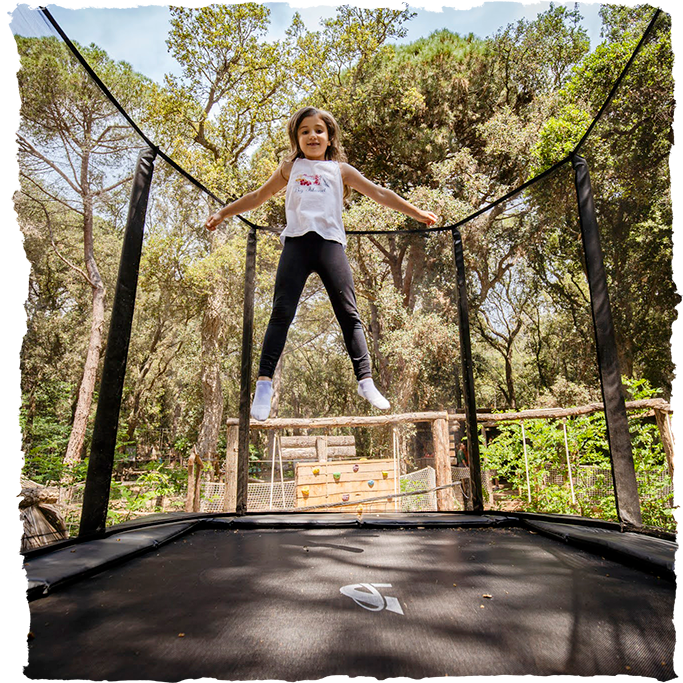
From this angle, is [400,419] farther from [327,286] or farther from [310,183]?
[310,183]

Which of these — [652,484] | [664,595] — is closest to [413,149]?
[652,484]

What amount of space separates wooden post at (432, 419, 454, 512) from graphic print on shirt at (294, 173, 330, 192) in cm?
209

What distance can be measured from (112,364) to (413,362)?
305 cm

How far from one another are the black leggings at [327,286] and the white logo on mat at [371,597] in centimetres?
90

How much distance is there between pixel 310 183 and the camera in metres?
1.84

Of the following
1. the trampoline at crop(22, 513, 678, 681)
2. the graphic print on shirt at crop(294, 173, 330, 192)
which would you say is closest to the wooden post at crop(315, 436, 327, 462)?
the trampoline at crop(22, 513, 678, 681)

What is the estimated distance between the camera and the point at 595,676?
1.91 ft

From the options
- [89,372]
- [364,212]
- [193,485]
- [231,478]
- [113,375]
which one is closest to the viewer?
[113,375]

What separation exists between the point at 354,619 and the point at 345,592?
6.4 inches

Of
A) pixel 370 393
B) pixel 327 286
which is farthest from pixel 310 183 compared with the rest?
pixel 370 393

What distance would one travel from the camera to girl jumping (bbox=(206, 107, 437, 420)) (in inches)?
70.5

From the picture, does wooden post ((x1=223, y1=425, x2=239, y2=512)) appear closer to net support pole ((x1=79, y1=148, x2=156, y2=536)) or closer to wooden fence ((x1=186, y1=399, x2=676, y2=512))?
wooden fence ((x1=186, y1=399, x2=676, y2=512))

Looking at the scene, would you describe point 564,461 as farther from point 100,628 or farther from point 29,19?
point 29,19

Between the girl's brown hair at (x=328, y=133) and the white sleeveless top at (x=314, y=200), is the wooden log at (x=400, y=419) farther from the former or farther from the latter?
the girl's brown hair at (x=328, y=133)
